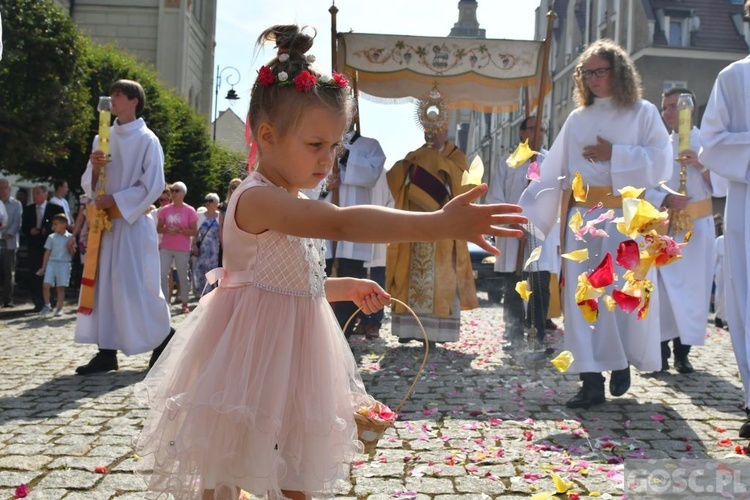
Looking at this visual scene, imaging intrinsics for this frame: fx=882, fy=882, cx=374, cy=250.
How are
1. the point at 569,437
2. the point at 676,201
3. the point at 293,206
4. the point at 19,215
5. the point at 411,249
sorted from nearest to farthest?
the point at 293,206 → the point at 569,437 → the point at 676,201 → the point at 411,249 → the point at 19,215

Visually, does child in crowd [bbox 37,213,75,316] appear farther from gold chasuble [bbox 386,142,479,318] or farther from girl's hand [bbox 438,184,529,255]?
girl's hand [bbox 438,184,529,255]

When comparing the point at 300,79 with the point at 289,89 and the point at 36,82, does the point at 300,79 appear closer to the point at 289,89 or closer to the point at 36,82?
the point at 289,89

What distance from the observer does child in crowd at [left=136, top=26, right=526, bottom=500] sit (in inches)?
105

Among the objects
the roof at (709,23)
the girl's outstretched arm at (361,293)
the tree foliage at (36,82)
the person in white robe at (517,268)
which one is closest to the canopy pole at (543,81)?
the person in white robe at (517,268)

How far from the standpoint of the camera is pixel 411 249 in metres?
9.38


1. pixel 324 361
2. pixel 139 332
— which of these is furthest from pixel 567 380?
pixel 324 361

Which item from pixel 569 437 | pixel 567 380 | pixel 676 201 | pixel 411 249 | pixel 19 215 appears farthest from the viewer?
pixel 19 215

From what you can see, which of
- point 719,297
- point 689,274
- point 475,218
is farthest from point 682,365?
point 719,297

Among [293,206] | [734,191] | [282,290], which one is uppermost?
[734,191]

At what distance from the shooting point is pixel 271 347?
278 cm

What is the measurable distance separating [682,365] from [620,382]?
1.96 metres

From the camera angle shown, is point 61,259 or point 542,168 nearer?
point 542,168

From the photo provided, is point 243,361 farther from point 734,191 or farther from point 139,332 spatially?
point 139,332

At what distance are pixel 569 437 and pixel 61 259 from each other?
978cm
